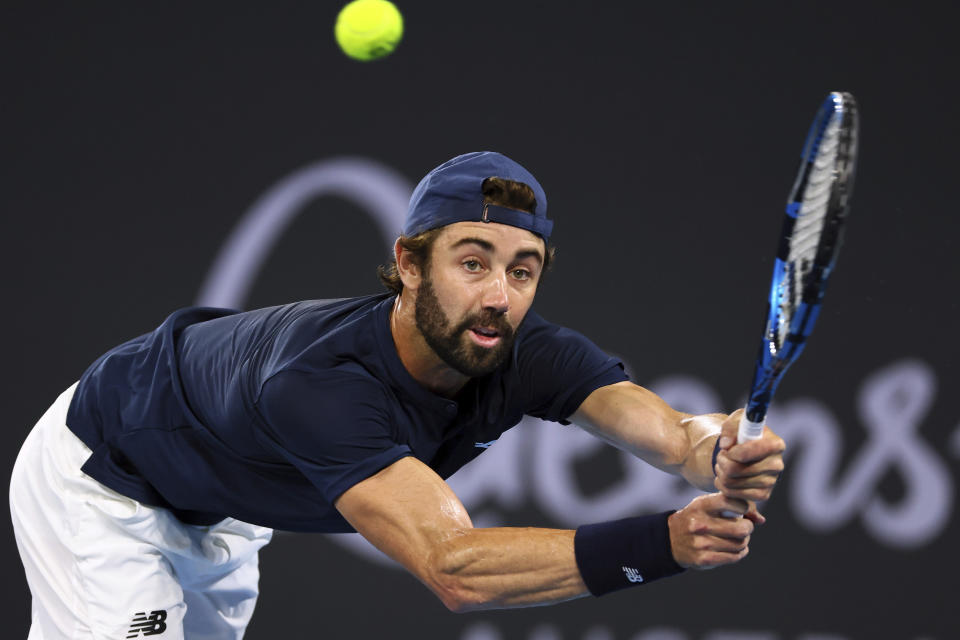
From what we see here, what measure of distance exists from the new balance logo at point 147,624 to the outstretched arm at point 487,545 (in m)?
0.90

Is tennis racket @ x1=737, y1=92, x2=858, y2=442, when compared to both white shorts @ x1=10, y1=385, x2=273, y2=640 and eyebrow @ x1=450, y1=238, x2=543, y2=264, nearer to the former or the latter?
eyebrow @ x1=450, y1=238, x2=543, y2=264

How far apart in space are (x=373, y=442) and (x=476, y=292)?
0.39m

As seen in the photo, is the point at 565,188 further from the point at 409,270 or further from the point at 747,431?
the point at 747,431

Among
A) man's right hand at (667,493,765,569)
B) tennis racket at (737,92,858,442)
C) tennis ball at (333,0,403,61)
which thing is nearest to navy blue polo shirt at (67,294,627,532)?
man's right hand at (667,493,765,569)

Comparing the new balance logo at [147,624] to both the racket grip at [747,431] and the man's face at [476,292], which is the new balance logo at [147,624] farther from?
the racket grip at [747,431]

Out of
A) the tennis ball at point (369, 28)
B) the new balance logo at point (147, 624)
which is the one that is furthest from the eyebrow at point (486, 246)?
the tennis ball at point (369, 28)

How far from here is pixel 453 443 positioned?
8.34ft

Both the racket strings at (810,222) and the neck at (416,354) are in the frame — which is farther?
the neck at (416,354)

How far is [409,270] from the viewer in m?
2.44

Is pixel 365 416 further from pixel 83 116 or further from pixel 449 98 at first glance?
pixel 83 116

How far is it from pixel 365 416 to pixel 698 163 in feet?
8.39

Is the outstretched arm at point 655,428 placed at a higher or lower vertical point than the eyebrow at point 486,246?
lower

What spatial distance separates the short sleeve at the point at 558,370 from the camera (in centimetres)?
259

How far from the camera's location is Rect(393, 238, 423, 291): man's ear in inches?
95.0
